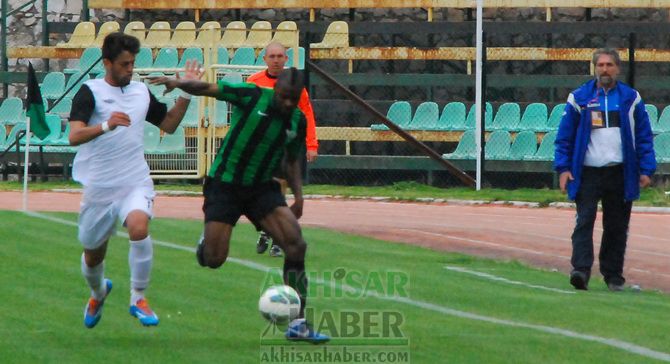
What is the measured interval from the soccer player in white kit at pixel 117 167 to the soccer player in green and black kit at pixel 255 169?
0.31 meters

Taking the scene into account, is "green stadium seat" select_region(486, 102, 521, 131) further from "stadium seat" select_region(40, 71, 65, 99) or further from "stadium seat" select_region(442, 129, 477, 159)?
"stadium seat" select_region(40, 71, 65, 99)

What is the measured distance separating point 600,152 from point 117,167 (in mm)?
5314

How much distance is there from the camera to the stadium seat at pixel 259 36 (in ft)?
101

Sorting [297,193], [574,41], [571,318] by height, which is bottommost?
[571,318]

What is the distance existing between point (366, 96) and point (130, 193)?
800 inches

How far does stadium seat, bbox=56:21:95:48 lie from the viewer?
32.3 metres

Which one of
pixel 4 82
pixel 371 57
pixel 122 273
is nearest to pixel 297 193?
pixel 122 273

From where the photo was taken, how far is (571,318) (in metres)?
11.7

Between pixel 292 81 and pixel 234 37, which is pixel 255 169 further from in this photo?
pixel 234 37

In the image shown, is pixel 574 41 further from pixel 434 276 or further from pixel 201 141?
pixel 434 276

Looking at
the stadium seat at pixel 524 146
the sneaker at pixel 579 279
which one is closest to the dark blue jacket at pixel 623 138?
the sneaker at pixel 579 279

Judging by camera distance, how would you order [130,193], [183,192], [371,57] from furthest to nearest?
[371,57] < [183,192] < [130,193]

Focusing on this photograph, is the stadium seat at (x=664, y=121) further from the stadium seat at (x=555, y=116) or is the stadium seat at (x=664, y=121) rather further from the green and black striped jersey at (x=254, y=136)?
the green and black striped jersey at (x=254, y=136)

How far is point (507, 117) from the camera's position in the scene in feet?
92.5
